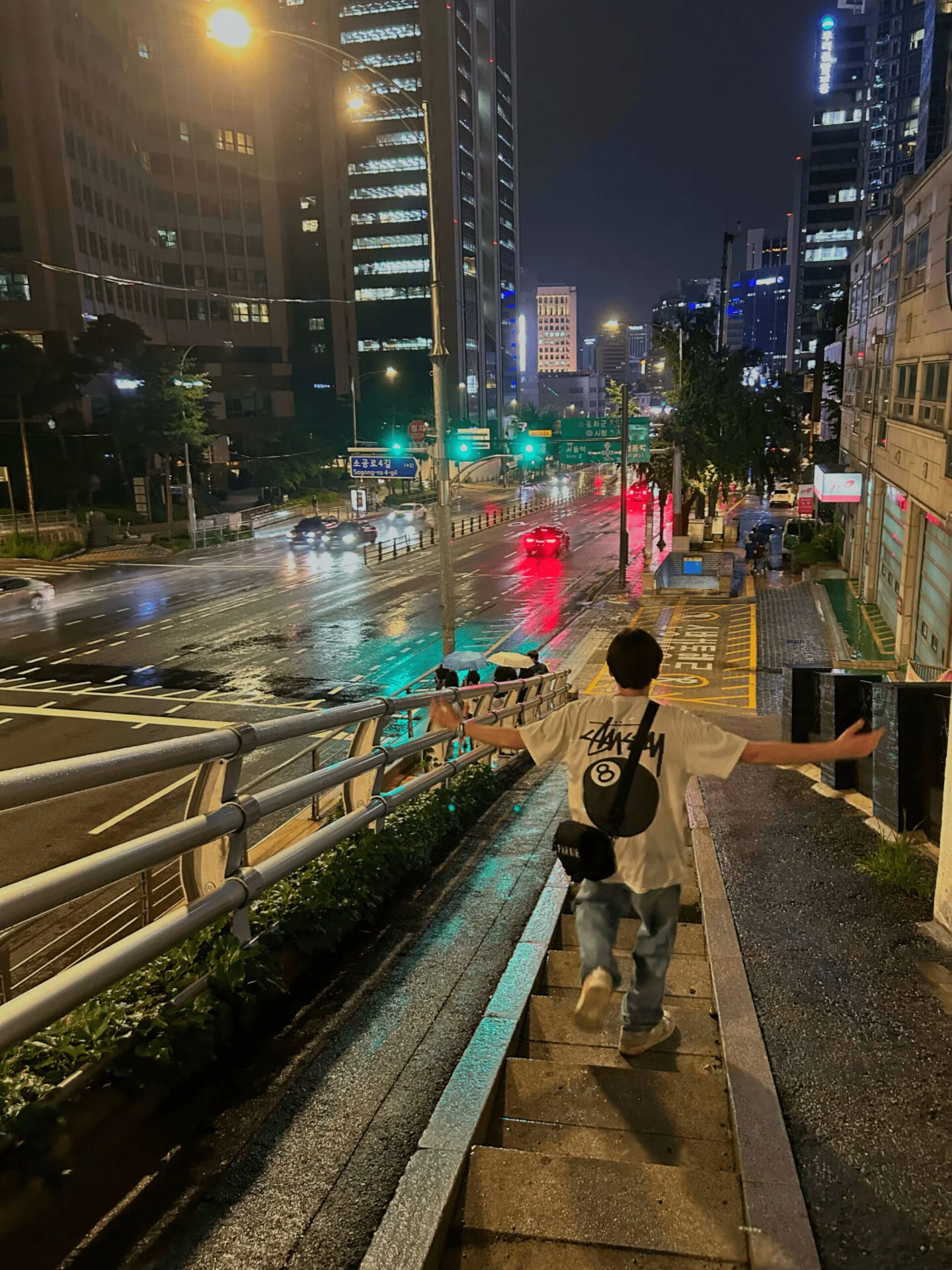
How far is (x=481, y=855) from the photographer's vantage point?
6891mm

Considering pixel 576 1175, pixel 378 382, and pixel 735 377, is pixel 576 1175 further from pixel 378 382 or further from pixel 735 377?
pixel 378 382

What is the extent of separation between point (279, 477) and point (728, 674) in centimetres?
6037

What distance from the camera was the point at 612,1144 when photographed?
10.9 feet

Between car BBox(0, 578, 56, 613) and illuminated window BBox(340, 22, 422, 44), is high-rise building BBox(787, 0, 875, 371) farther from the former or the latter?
car BBox(0, 578, 56, 613)

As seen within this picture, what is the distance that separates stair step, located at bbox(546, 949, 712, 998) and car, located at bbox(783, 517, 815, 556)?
38.1 metres

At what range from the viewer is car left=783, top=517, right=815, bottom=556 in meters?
42.9

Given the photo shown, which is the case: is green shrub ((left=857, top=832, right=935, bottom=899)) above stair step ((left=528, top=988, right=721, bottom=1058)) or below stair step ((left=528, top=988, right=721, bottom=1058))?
below

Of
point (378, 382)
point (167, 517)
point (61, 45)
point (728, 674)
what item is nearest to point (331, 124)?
point (378, 382)

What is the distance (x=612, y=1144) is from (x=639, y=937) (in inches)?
31.9

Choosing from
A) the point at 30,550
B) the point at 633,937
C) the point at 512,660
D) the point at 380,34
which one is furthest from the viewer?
the point at 380,34

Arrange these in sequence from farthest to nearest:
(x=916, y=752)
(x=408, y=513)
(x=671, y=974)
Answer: (x=408, y=513), (x=916, y=752), (x=671, y=974)

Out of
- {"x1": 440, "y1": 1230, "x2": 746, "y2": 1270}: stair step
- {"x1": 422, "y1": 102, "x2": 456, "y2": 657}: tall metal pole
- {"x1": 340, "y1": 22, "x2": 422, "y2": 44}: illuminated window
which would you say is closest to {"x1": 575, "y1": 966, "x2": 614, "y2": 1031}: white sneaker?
{"x1": 440, "y1": 1230, "x2": 746, "y2": 1270}: stair step

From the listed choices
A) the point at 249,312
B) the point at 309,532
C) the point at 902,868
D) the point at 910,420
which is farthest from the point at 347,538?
the point at 249,312

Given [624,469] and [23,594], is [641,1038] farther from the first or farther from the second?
[23,594]
